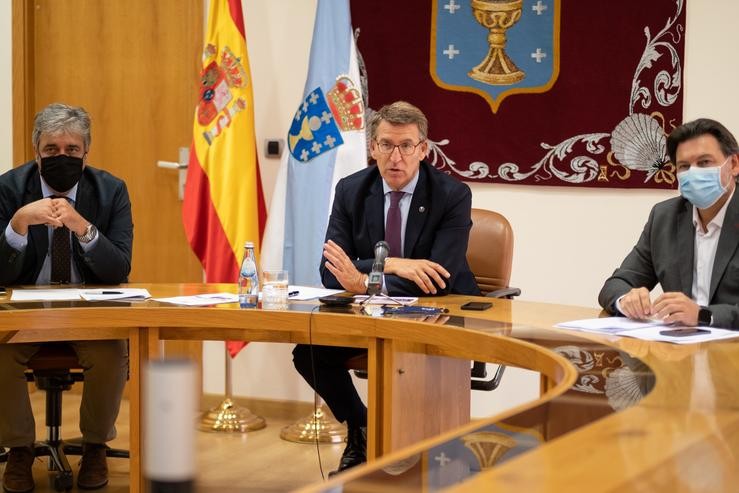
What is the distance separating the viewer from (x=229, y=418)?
4.53 meters

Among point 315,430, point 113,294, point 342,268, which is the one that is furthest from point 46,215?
point 315,430

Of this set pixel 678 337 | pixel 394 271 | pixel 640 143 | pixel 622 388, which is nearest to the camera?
pixel 622 388

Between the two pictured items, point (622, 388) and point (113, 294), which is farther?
point (113, 294)

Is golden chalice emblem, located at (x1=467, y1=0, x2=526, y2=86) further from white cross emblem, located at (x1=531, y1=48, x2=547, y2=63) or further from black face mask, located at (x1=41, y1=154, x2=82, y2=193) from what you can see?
black face mask, located at (x1=41, y1=154, x2=82, y2=193)

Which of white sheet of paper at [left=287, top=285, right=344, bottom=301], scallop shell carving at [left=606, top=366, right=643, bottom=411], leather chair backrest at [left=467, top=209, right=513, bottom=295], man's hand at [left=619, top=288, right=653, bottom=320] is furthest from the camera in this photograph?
leather chair backrest at [left=467, top=209, right=513, bottom=295]

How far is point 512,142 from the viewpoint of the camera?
432 centimetres

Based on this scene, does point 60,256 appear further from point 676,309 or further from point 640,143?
point 640,143

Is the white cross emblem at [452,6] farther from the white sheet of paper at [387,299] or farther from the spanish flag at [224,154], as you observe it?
the white sheet of paper at [387,299]

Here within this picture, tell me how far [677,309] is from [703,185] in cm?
48

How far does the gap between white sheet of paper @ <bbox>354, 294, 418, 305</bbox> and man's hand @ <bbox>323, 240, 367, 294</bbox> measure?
0.05m

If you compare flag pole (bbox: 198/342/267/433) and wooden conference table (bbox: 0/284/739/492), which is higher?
wooden conference table (bbox: 0/284/739/492)

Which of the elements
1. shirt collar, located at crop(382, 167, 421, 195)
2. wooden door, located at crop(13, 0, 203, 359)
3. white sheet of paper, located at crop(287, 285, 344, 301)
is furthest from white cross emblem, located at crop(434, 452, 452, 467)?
wooden door, located at crop(13, 0, 203, 359)

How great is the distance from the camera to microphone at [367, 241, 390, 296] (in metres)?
2.98

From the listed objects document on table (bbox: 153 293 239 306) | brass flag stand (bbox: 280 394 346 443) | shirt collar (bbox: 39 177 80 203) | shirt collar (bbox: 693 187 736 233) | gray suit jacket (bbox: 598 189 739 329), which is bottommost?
brass flag stand (bbox: 280 394 346 443)
